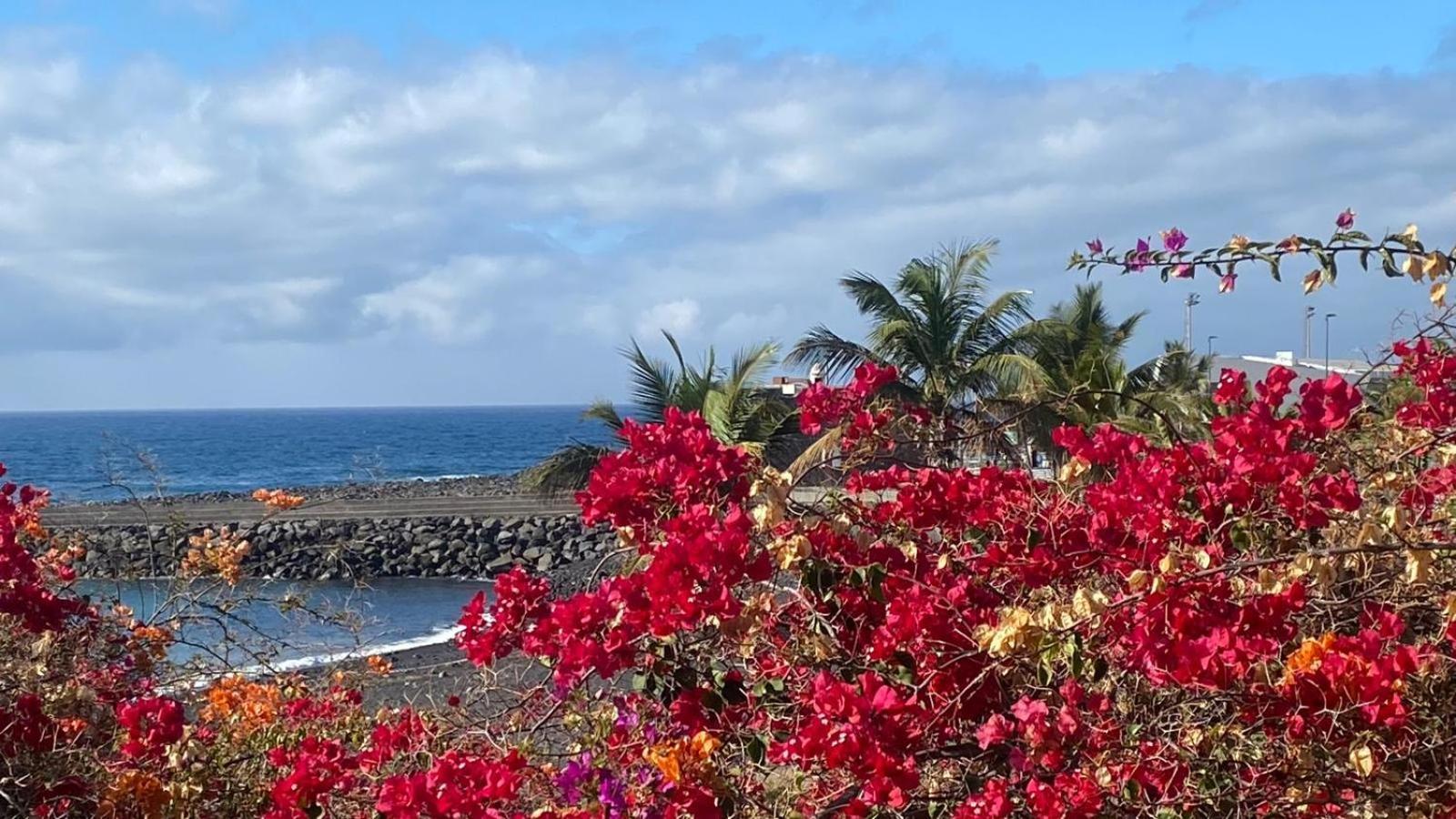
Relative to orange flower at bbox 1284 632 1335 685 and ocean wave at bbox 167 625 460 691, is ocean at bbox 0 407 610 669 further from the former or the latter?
orange flower at bbox 1284 632 1335 685

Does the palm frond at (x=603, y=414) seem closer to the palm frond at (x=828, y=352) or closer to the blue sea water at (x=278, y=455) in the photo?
the palm frond at (x=828, y=352)

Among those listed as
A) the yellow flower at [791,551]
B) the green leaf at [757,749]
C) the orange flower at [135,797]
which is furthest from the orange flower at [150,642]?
the yellow flower at [791,551]

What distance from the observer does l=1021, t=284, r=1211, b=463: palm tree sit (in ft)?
39.6

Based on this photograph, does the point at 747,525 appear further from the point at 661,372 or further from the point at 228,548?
the point at 661,372

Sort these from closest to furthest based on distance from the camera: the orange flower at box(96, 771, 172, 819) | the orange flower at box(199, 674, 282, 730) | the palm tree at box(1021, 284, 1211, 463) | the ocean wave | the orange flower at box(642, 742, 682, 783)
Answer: the orange flower at box(642, 742, 682, 783) → the orange flower at box(96, 771, 172, 819) → the orange flower at box(199, 674, 282, 730) → the ocean wave → the palm tree at box(1021, 284, 1211, 463)

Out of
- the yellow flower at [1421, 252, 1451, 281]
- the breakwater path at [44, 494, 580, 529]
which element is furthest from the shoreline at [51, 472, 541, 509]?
the yellow flower at [1421, 252, 1451, 281]

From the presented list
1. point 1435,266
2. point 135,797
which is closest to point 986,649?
point 1435,266

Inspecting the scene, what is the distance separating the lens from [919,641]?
2.54 m

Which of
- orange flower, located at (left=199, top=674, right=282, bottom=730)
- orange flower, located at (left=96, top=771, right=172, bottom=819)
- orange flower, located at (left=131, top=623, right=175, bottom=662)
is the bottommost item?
orange flower, located at (left=199, top=674, right=282, bottom=730)

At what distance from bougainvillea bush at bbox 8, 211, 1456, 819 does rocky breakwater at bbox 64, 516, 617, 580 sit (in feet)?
68.6

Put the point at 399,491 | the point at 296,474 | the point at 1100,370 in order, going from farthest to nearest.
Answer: the point at 296,474 → the point at 399,491 → the point at 1100,370

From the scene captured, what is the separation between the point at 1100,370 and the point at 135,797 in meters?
11.7

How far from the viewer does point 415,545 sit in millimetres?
27484

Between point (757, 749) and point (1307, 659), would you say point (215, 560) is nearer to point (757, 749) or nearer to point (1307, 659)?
point (757, 749)
